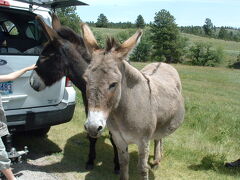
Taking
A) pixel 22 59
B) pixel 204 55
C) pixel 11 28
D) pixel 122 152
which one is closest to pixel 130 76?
pixel 122 152

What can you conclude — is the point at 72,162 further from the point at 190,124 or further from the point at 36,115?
the point at 190,124

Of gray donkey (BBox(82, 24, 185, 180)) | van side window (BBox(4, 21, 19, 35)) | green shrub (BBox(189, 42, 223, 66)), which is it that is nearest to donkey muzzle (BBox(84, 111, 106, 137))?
gray donkey (BBox(82, 24, 185, 180))

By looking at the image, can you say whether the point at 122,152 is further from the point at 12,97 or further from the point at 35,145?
the point at 35,145

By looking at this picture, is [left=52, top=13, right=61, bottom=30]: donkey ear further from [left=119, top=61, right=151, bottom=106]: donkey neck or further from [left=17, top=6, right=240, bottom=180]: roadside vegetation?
[left=119, top=61, right=151, bottom=106]: donkey neck

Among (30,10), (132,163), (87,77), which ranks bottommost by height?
(132,163)

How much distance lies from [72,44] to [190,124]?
3.62 m

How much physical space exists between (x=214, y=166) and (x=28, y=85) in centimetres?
310

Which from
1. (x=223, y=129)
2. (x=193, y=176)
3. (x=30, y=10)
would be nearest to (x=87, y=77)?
(x=30, y=10)

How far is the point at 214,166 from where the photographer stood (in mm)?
4559

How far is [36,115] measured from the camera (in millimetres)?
4316

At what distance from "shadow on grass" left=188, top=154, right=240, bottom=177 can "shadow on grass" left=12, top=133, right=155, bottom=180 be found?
82cm

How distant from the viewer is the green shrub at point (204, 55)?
225 feet

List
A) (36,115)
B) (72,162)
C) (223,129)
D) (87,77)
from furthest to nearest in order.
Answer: (223,129) → (72,162) → (36,115) → (87,77)

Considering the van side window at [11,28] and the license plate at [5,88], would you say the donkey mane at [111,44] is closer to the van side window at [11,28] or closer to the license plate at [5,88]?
the license plate at [5,88]
